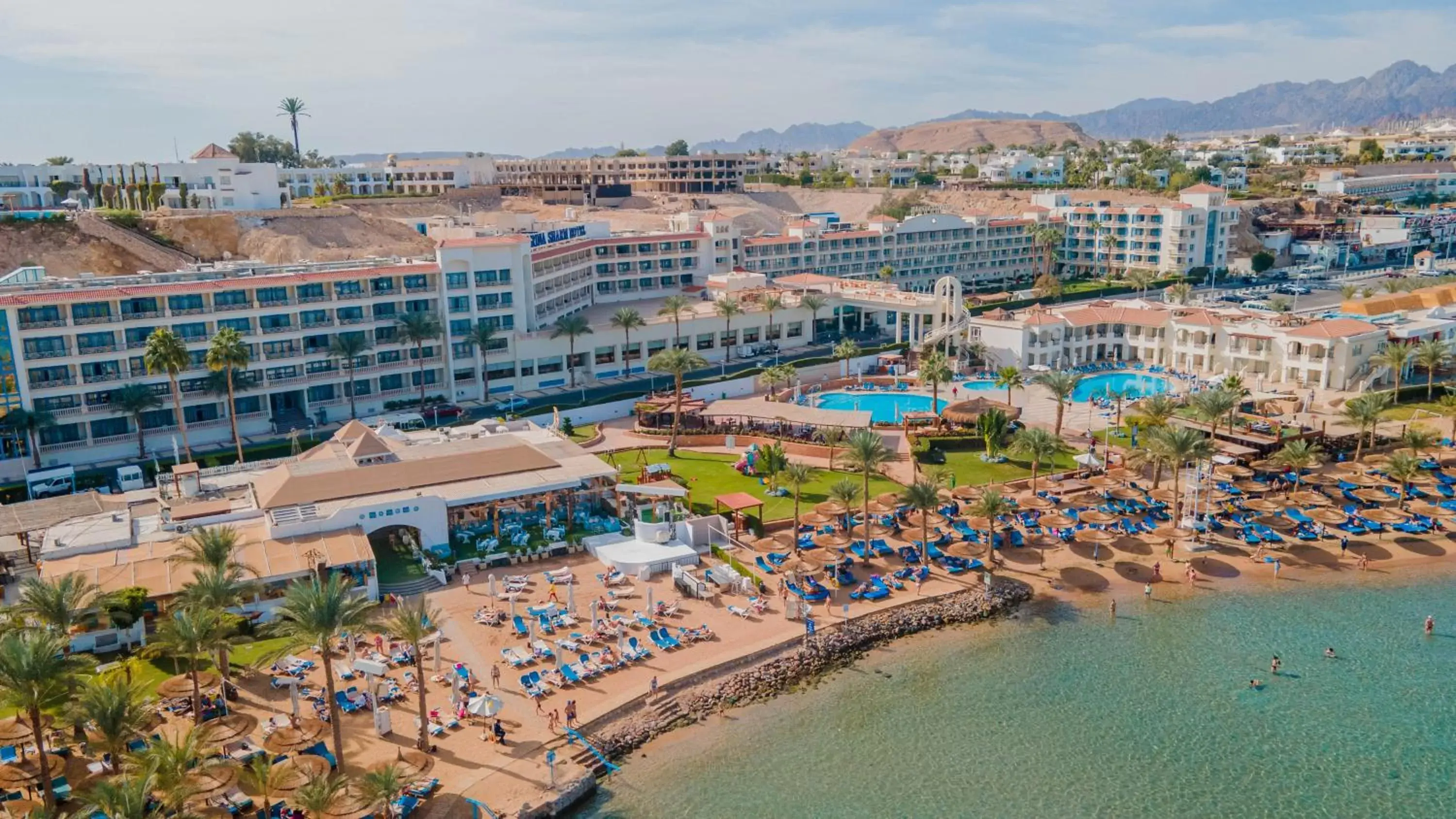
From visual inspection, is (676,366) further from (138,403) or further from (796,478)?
(138,403)

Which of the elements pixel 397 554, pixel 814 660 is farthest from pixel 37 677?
pixel 814 660

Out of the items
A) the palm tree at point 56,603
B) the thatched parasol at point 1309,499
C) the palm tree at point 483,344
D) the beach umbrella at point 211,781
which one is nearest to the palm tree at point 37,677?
the beach umbrella at point 211,781

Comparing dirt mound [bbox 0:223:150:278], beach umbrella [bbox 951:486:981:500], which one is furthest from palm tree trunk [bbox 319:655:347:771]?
dirt mound [bbox 0:223:150:278]

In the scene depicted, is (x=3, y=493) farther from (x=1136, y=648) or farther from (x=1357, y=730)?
(x=1357, y=730)

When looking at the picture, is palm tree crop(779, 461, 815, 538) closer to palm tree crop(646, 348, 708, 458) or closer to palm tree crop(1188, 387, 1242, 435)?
palm tree crop(646, 348, 708, 458)

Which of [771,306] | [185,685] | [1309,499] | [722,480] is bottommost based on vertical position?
Answer: [1309,499]

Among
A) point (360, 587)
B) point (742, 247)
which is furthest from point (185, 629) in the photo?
point (742, 247)
